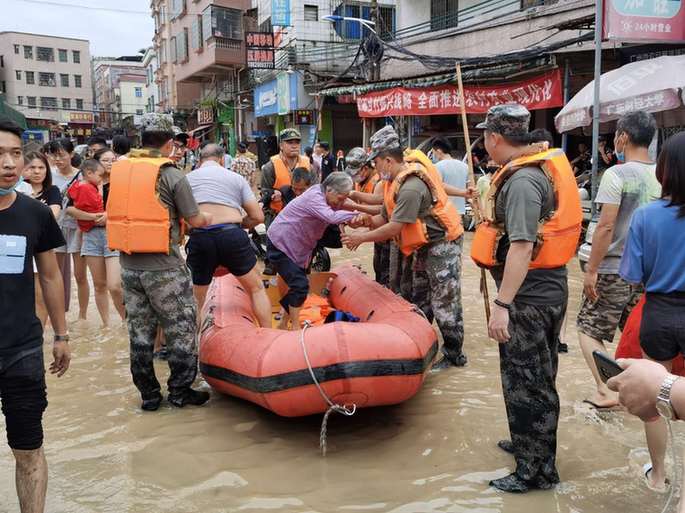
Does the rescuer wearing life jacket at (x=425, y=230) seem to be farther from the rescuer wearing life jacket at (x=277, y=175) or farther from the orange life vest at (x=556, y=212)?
the rescuer wearing life jacket at (x=277, y=175)

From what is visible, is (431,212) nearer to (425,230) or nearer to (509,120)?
(425,230)

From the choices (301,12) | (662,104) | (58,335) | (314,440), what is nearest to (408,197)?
(314,440)

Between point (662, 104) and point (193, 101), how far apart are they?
115ft

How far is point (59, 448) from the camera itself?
342 cm

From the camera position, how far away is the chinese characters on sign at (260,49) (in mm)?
21306

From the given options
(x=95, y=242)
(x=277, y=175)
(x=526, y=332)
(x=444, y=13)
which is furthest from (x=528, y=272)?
(x=444, y=13)

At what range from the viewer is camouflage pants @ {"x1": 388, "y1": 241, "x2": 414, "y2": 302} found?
496 cm

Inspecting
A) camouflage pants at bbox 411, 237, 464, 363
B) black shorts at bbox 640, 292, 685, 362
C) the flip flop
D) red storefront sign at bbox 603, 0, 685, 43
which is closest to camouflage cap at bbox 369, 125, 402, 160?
camouflage pants at bbox 411, 237, 464, 363

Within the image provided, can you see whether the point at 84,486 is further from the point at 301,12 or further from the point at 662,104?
the point at 301,12

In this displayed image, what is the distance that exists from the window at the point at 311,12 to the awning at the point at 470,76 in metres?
6.63

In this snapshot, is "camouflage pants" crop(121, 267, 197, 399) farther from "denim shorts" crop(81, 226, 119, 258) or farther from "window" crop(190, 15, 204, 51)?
"window" crop(190, 15, 204, 51)

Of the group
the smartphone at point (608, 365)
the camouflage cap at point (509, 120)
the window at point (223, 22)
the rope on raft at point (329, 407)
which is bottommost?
the rope on raft at point (329, 407)

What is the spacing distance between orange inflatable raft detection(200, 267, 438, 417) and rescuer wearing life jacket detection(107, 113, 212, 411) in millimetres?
269

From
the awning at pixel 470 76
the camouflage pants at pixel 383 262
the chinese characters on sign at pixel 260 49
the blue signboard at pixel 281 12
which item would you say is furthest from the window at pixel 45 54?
the camouflage pants at pixel 383 262
